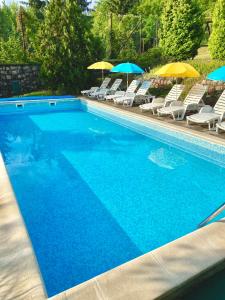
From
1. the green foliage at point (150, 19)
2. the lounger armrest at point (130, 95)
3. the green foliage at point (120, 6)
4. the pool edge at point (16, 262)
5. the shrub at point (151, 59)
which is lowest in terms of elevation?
the pool edge at point (16, 262)

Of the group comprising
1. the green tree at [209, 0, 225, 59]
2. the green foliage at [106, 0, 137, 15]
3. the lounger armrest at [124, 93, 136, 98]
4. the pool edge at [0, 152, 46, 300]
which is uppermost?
the green foliage at [106, 0, 137, 15]

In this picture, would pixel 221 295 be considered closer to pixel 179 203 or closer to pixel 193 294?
pixel 193 294

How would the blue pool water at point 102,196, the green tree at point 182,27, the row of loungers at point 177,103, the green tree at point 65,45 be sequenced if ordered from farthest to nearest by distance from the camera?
the green tree at point 65,45 → the green tree at point 182,27 → the row of loungers at point 177,103 → the blue pool water at point 102,196

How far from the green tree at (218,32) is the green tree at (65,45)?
7.24 meters

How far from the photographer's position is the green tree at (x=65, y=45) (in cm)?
1686

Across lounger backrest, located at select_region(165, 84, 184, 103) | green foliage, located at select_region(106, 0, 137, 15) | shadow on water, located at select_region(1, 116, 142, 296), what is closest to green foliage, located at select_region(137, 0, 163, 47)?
green foliage, located at select_region(106, 0, 137, 15)

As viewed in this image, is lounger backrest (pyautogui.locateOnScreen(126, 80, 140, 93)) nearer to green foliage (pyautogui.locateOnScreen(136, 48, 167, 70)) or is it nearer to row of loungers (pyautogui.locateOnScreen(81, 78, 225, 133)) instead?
row of loungers (pyautogui.locateOnScreen(81, 78, 225, 133))

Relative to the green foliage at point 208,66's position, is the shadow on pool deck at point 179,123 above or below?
below

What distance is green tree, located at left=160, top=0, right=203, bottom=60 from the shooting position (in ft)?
53.1

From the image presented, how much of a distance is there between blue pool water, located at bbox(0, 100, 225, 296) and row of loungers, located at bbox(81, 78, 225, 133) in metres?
1.13

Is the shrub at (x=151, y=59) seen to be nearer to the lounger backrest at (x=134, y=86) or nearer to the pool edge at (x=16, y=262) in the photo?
the lounger backrest at (x=134, y=86)

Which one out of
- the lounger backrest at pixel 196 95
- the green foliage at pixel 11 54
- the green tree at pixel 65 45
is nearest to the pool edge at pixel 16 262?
the lounger backrest at pixel 196 95

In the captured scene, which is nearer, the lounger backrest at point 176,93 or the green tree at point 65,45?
the lounger backrest at point 176,93

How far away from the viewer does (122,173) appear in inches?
276
